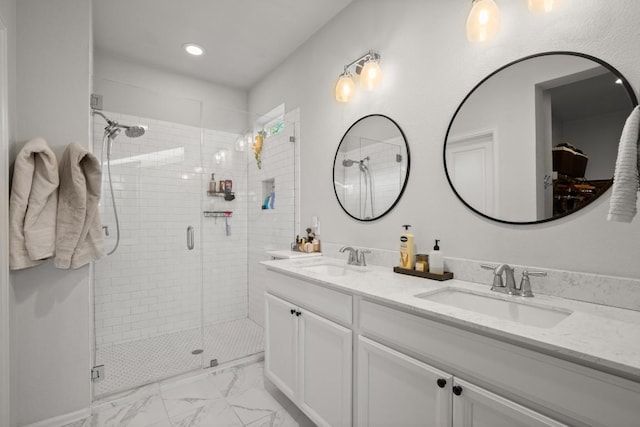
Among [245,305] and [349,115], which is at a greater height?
[349,115]

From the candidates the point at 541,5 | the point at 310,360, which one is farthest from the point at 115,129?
the point at 541,5

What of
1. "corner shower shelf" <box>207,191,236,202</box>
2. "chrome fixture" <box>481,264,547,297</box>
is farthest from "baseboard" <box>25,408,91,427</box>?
"chrome fixture" <box>481,264,547,297</box>

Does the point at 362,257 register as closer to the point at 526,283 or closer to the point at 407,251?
the point at 407,251

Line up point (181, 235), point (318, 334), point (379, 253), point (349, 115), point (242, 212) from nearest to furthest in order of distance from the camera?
point (318, 334) < point (379, 253) < point (349, 115) < point (181, 235) < point (242, 212)

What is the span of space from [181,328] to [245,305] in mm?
733

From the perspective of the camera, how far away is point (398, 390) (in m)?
1.20

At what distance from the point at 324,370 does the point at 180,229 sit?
6.22ft

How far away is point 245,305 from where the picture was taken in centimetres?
338

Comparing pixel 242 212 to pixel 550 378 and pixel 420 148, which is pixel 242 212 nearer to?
pixel 420 148

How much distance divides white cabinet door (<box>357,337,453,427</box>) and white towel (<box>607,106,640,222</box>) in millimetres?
731

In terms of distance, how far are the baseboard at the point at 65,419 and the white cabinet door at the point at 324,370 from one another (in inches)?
54.0

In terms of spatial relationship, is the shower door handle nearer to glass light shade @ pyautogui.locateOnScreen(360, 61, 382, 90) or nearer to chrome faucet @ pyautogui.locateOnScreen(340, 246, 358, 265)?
chrome faucet @ pyautogui.locateOnScreen(340, 246, 358, 265)

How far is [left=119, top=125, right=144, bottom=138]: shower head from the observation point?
2.42 meters

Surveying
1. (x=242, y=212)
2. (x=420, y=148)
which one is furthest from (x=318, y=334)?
(x=242, y=212)
